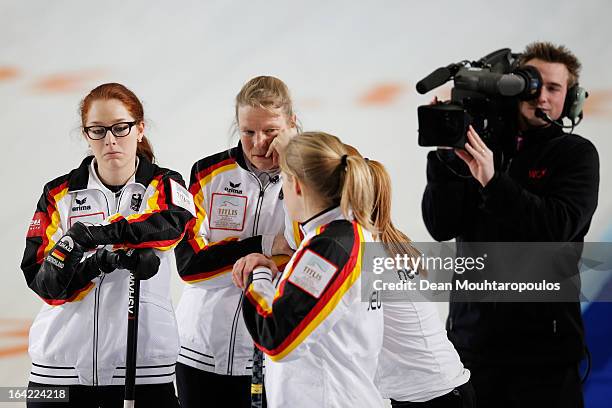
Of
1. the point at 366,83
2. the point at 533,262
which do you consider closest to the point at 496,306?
the point at 533,262

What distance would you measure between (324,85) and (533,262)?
195 centimetres

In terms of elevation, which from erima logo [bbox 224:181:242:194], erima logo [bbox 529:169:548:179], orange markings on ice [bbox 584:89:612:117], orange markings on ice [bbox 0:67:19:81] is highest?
orange markings on ice [bbox 0:67:19:81]

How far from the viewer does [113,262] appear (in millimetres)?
1809

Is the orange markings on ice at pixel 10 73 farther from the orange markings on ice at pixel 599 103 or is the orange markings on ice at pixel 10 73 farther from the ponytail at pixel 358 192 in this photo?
the ponytail at pixel 358 192

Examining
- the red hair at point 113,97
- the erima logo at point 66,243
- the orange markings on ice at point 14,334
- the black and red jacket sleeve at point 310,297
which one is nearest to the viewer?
the black and red jacket sleeve at point 310,297

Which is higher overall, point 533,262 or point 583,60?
point 583,60

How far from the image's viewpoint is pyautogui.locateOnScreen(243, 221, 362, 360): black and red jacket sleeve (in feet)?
5.22

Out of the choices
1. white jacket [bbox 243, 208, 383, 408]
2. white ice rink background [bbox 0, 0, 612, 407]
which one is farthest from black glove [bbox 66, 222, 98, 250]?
white ice rink background [bbox 0, 0, 612, 407]

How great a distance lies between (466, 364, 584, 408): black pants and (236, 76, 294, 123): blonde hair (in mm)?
781

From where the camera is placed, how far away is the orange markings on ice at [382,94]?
12.3 ft

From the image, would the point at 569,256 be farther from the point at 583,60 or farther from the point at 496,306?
the point at 583,60

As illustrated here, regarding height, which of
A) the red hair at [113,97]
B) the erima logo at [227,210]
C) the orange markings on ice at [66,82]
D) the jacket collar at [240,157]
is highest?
the orange markings on ice at [66,82]

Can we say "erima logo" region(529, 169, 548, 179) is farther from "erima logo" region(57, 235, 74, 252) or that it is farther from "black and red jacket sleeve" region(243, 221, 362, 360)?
"erima logo" region(57, 235, 74, 252)

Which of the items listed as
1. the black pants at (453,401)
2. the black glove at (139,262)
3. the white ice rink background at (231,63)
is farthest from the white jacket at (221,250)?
the white ice rink background at (231,63)
